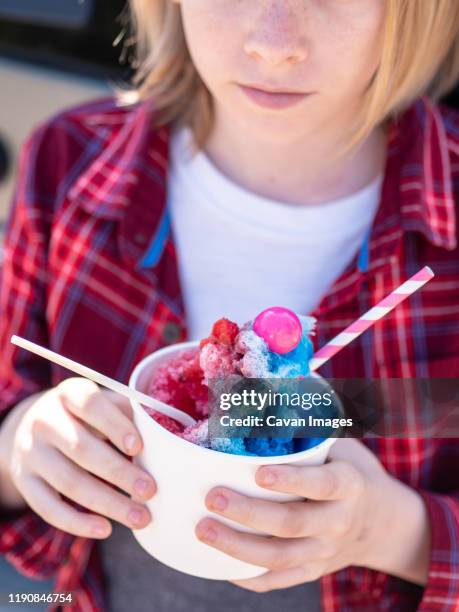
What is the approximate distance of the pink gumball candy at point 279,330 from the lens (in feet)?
2.63

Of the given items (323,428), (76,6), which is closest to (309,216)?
(323,428)

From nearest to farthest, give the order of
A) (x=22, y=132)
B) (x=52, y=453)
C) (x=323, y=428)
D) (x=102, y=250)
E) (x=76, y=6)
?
1. (x=323, y=428)
2. (x=52, y=453)
3. (x=102, y=250)
4. (x=76, y=6)
5. (x=22, y=132)

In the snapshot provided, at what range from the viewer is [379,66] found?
110cm

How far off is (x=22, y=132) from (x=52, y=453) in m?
1.01

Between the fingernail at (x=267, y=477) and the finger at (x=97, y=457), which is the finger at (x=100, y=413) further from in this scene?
the fingernail at (x=267, y=477)

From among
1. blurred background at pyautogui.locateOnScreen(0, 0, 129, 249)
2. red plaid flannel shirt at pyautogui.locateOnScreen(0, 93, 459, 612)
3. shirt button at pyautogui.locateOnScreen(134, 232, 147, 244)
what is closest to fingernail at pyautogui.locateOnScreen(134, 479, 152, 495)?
red plaid flannel shirt at pyautogui.locateOnScreen(0, 93, 459, 612)

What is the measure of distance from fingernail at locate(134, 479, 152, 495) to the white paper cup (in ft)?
0.04

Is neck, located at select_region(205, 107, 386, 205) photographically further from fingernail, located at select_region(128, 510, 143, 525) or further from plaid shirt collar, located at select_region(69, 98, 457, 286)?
fingernail, located at select_region(128, 510, 143, 525)

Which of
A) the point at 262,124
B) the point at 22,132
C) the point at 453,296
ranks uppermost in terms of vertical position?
the point at 262,124

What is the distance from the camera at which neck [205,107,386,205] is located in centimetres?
126

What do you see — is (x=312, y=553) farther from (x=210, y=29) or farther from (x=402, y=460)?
(x=210, y=29)

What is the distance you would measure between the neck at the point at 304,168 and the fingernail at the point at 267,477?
1.84 ft

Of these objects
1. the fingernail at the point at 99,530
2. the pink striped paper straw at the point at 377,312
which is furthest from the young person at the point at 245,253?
the pink striped paper straw at the point at 377,312

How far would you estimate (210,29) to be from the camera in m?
A: 1.05
